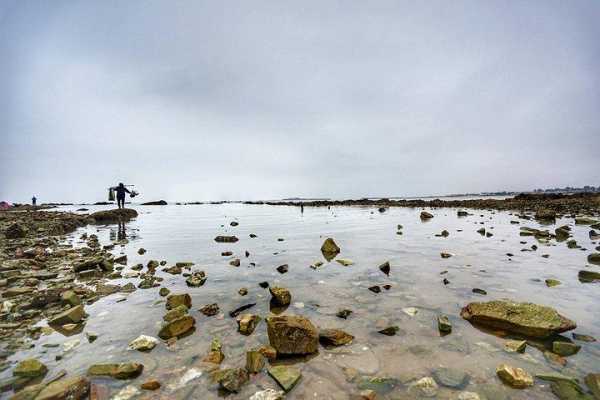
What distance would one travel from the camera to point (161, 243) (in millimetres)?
15938

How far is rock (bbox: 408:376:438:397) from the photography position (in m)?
3.57

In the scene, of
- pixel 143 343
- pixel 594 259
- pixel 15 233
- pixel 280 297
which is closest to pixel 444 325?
pixel 280 297

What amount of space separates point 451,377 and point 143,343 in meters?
5.05

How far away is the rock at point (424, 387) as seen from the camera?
3568 millimetres

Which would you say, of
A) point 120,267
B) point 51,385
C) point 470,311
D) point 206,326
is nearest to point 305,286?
point 206,326

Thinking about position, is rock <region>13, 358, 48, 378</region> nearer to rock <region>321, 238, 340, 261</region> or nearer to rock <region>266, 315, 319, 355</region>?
rock <region>266, 315, 319, 355</region>

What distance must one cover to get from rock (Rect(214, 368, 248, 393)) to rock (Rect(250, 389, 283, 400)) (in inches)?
11.1

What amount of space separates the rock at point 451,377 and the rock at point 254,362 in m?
2.58

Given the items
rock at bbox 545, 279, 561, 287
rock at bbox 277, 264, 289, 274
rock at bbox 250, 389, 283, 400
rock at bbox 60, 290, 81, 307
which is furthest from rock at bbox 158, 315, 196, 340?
rock at bbox 545, 279, 561, 287

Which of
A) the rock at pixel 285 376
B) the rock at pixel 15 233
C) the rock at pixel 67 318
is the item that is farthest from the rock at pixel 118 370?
the rock at pixel 15 233

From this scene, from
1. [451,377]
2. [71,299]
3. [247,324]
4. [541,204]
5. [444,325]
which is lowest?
[451,377]

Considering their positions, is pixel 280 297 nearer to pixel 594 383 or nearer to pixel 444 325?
pixel 444 325

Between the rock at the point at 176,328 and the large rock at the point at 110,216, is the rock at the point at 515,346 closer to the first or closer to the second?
the rock at the point at 176,328

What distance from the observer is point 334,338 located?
15.9ft
